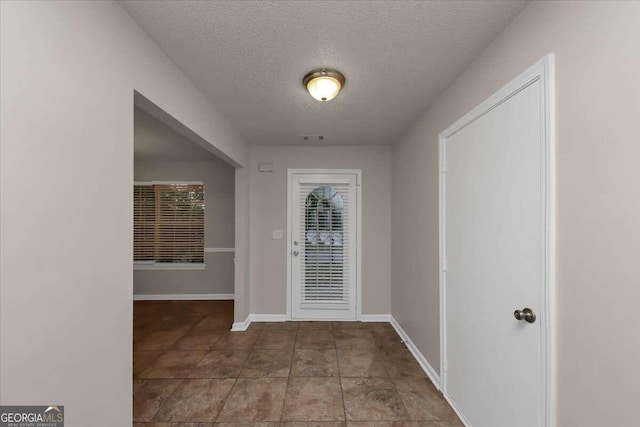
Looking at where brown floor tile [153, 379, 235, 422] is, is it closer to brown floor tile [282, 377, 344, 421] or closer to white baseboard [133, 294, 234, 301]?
brown floor tile [282, 377, 344, 421]

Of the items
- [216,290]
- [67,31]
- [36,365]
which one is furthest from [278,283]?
[67,31]

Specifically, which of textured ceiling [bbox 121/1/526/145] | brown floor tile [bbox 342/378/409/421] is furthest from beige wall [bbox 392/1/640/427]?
brown floor tile [bbox 342/378/409/421]

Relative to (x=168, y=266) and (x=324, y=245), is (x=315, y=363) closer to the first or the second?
(x=324, y=245)

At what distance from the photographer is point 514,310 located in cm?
135

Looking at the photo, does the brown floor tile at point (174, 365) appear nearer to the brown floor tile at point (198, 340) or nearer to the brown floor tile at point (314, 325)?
the brown floor tile at point (198, 340)

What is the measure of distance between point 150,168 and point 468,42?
4988 mm

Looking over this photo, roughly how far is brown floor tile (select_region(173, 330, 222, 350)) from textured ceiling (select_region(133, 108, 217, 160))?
2.45 metres

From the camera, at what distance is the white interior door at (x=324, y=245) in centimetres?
374

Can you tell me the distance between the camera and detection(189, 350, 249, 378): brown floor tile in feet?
7.97

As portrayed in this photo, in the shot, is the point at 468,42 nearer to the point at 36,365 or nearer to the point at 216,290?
the point at 36,365

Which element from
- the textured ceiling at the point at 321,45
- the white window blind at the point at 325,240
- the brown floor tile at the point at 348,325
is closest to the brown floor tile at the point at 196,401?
the brown floor tile at the point at 348,325

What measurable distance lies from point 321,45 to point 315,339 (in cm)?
294

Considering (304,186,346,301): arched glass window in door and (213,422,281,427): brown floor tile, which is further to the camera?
(304,186,346,301): arched glass window in door

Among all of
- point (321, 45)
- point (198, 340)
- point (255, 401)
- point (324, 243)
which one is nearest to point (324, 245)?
point (324, 243)
